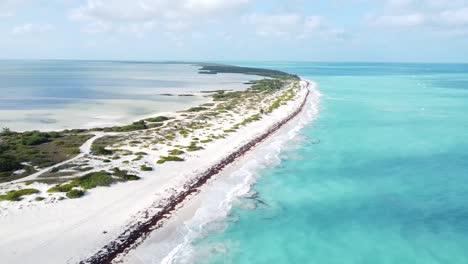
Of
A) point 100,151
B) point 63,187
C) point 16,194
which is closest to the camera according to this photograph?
point 16,194

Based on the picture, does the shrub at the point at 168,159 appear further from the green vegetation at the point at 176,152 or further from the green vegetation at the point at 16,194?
the green vegetation at the point at 16,194

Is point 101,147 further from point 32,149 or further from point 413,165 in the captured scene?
point 413,165

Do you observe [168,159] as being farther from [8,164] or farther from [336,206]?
[336,206]

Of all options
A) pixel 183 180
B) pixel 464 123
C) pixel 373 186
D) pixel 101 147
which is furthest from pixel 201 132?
pixel 464 123

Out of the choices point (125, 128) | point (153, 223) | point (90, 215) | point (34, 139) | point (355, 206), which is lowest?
point (355, 206)

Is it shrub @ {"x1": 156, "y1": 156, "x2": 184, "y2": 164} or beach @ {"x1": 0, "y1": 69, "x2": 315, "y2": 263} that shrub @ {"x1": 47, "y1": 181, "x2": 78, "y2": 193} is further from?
shrub @ {"x1": 156, "y1": 156, "x2": 184, "y2": 164}

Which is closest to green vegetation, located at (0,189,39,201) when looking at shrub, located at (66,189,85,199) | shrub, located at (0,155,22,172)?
shrub, located at (66,189,85,199)

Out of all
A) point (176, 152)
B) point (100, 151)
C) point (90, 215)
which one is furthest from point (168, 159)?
point (90, 215)
